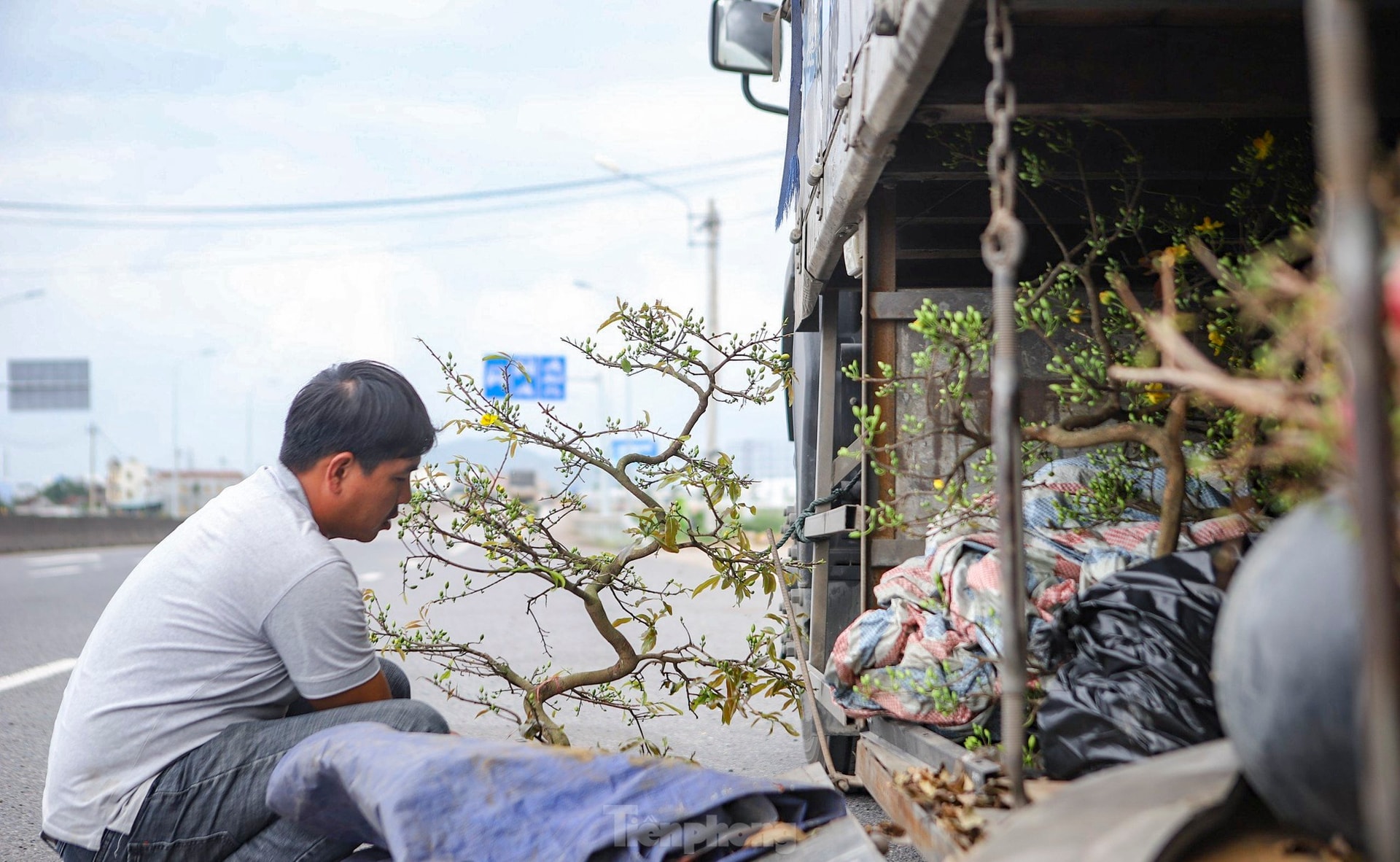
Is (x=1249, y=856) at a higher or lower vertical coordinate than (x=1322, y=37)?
lower

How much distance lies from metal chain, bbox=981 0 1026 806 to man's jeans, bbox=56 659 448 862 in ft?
5.62

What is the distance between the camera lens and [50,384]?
133 feet

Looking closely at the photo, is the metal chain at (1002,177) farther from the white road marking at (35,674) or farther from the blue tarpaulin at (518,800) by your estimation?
the white road marking at (35,674)

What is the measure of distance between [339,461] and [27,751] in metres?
3.65

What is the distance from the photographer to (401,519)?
160 inches

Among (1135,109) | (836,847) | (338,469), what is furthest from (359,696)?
(1135,109)

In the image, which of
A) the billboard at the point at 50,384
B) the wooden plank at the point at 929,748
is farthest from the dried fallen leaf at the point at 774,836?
the billboard at the point at 50,384

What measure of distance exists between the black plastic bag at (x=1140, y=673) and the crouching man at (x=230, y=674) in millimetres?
1583

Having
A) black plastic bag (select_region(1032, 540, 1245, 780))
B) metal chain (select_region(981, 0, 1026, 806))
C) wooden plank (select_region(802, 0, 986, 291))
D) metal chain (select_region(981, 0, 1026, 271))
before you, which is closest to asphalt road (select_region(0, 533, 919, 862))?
black plastic bag (select_region(1032, 540, 1245, 780))

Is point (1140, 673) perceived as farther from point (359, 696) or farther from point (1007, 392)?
point (359, 696)

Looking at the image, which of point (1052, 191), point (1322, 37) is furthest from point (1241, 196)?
point (1322, 37)

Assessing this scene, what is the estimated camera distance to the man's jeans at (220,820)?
2586 millimetres

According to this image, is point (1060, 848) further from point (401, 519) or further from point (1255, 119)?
point (401, 519)

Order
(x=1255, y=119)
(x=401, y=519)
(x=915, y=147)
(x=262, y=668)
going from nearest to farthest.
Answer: (x=262, y=668) < (x=1255, y=119) < (x=915, y=147) < (x=401, y=519)
